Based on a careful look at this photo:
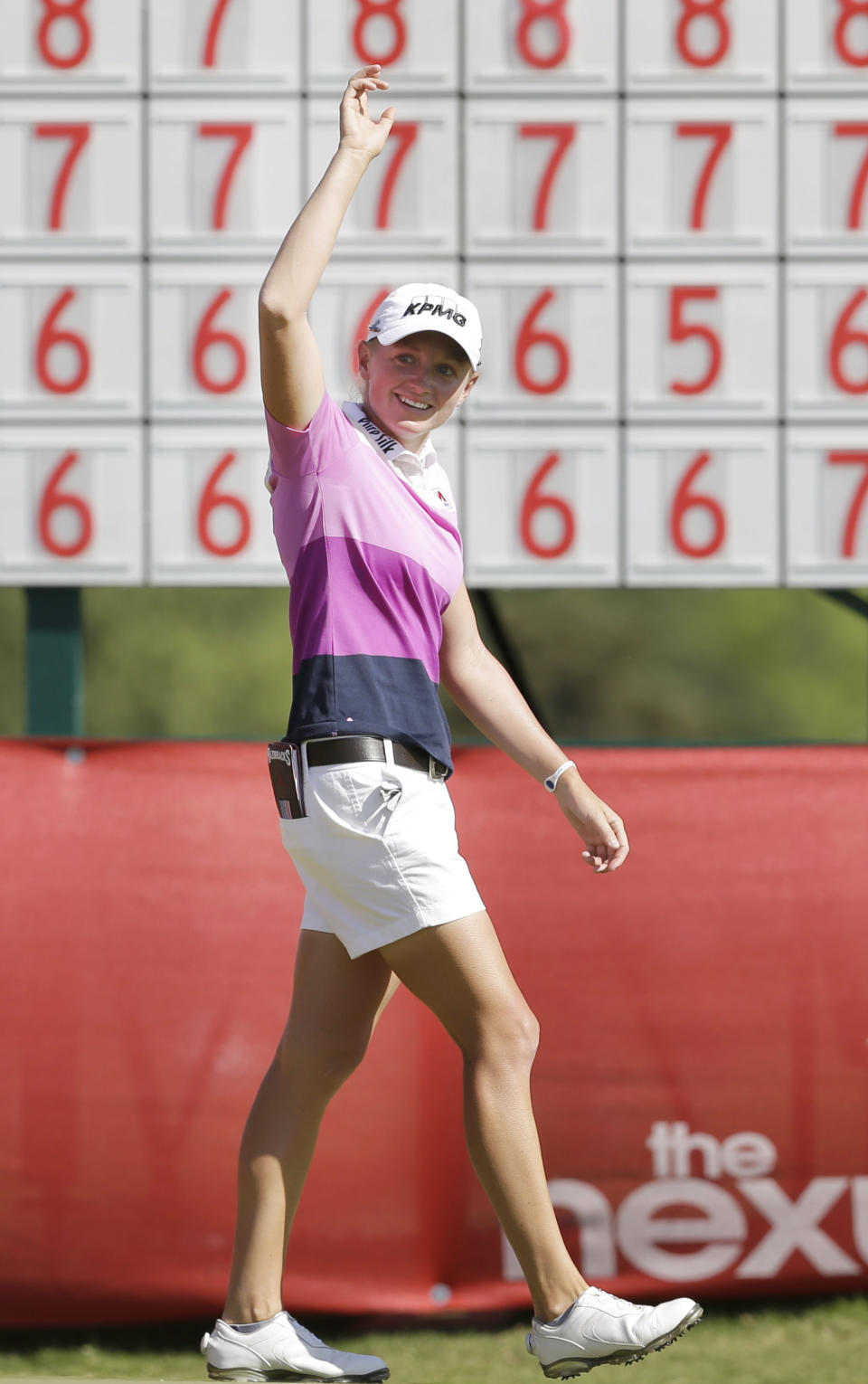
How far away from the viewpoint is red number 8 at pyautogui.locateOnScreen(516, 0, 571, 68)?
4.07 metres

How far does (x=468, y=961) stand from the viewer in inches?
87.6

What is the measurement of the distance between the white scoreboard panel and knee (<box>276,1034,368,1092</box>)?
6.28 ft

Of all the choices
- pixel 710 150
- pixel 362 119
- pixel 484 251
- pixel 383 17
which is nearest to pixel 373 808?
pixel 362 119

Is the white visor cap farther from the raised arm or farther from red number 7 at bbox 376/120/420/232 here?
red number 7 at bbox 376/120/420/232

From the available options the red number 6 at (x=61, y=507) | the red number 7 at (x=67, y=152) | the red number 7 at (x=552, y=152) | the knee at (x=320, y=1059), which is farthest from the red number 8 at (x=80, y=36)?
the knee at (x=320, y=1059)

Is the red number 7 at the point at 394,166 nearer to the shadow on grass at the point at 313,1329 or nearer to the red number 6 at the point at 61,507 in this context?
the red number 6 at the point at 61,507

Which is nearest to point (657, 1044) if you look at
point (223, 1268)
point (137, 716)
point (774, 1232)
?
point (774, 1232)

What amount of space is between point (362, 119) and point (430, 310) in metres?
0.28

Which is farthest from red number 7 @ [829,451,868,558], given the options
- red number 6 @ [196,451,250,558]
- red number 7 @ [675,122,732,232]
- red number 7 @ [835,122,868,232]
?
red number 6 @ [196,451,250,558]

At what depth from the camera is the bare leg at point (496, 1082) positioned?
2.23 meters

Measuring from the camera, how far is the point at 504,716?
2441 millimetres

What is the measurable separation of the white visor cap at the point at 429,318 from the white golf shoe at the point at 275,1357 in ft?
4.70

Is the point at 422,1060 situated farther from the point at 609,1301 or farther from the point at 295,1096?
the point at 609,1301

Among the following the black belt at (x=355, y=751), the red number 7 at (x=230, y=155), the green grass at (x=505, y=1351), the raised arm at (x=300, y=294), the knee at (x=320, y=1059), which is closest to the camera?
the raised arm at (x=300, y=294)
